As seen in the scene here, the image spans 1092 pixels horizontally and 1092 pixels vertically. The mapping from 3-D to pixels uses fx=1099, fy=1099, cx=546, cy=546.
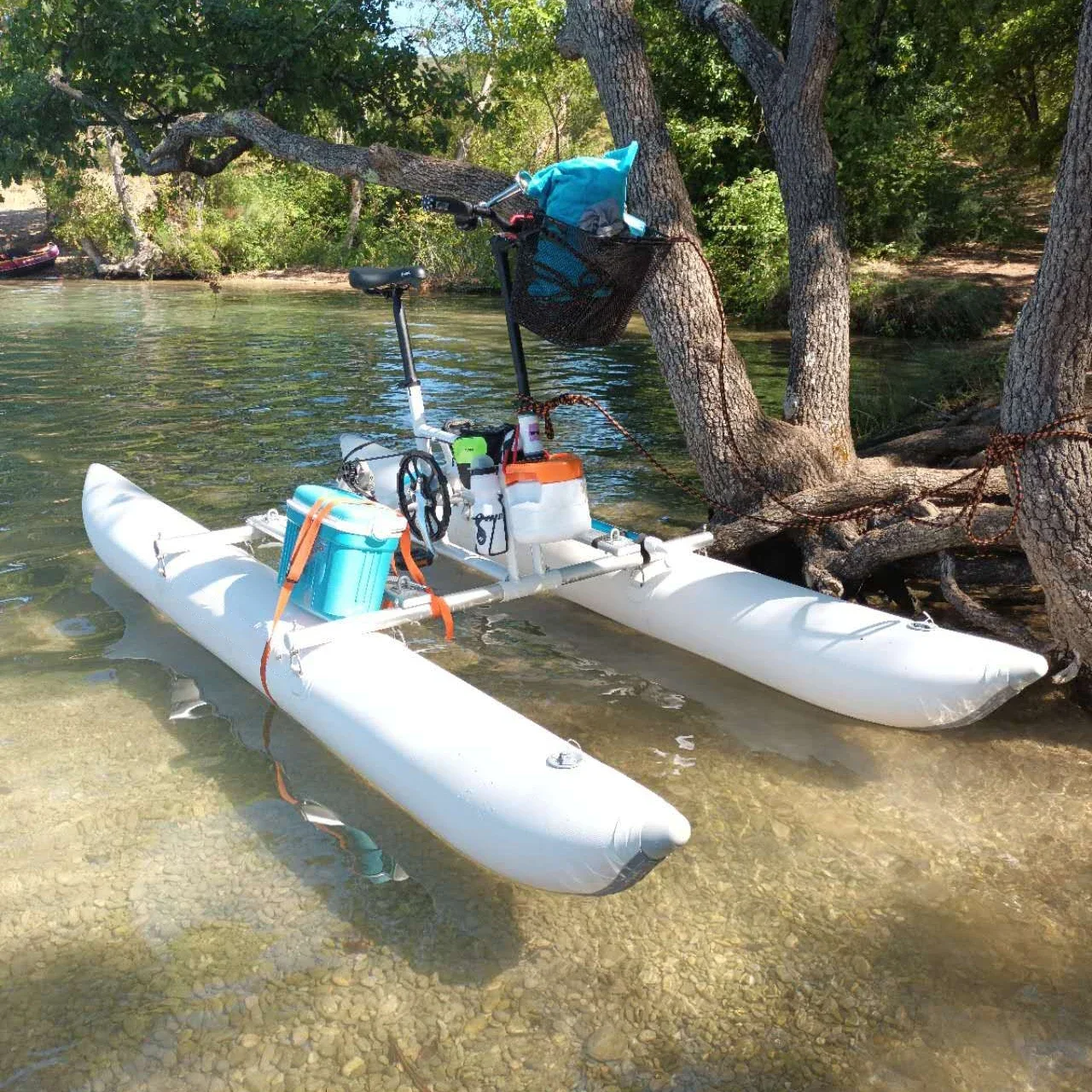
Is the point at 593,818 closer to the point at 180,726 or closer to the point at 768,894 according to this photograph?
the point at 768,894

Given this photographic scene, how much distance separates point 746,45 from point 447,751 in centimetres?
483

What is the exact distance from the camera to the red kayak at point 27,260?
28062mm

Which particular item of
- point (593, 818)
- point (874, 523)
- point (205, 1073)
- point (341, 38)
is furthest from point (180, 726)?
point (341, 38)

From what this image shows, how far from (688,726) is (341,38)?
21.8ft

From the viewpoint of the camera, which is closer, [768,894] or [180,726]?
[768,894]

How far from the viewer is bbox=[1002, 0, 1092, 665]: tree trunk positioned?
3.92m

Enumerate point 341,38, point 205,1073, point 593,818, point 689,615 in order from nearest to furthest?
point 205,1073, point 593,818, point 689,615, point 341,38

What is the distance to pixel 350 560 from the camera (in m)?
4.27

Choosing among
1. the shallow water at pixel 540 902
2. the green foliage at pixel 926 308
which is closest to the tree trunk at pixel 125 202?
the green foliage at pixel 926 308

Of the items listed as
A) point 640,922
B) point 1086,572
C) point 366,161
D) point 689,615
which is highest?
point 366,161

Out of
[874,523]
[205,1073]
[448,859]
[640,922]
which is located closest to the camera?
[205,1073]

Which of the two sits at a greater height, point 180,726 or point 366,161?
point 366,161

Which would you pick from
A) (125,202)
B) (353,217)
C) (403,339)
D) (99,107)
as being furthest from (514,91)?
(403,339)

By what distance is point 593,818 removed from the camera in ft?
9.83
